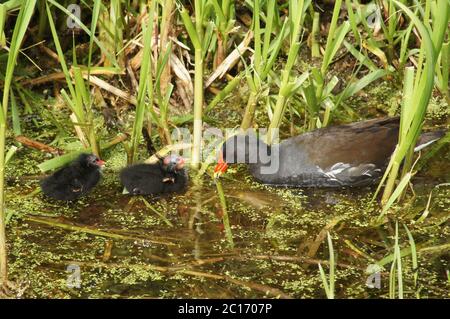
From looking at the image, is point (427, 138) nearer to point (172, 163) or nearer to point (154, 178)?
point (172, 163)

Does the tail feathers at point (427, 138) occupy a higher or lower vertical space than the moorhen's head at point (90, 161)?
higher

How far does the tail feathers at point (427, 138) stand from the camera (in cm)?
471

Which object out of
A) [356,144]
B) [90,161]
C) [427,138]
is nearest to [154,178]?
[90,161]

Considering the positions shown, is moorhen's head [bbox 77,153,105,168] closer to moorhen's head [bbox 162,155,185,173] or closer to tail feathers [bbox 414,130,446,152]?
moorhen's head [bbox 162,155,185,173]

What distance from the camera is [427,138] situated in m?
4.75

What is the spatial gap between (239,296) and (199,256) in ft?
1.22

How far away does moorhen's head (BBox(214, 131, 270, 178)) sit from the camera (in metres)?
4.79

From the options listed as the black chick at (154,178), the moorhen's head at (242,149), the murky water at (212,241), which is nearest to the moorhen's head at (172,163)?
the black chick at (154,178)

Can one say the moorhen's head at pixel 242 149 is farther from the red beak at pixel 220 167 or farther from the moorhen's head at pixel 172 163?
the moorhen's head at pixel 172 163

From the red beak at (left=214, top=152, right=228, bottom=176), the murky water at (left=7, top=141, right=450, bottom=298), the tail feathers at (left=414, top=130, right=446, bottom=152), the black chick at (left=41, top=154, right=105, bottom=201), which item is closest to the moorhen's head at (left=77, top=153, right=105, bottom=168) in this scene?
the black chick at (left=41, top=154, right=105, bottom=201)

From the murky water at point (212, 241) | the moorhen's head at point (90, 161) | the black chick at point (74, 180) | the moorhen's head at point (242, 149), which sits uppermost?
the moorhen's head at point (242, 149)

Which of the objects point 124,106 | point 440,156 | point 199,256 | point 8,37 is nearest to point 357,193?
point 440,156

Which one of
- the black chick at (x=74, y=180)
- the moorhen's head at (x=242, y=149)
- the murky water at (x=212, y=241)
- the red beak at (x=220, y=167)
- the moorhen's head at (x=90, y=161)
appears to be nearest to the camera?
the murky water at (x=212, y=241)

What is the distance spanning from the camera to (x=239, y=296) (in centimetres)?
356
